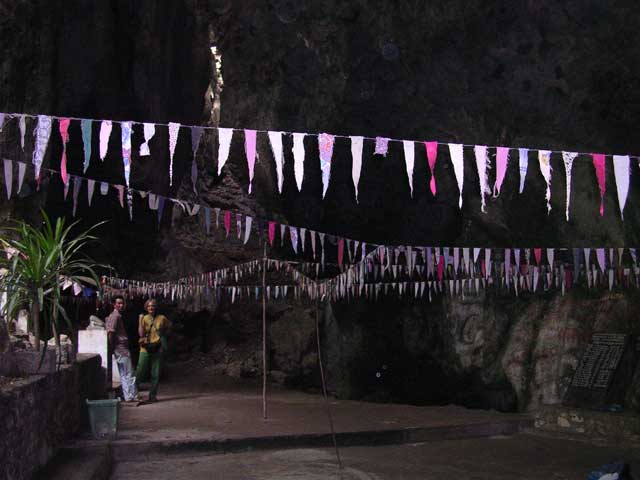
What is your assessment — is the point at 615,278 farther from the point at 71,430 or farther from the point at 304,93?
the point at 71,430

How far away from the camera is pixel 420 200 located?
46.5 feet

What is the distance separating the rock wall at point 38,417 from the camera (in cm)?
408

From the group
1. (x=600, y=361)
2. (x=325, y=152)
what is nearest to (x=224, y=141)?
(x=325, y=152)

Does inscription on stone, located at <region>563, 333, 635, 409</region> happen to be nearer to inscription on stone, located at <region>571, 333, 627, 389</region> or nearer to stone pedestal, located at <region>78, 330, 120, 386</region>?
inscription on stone, located at <region>571, 333, 627, 389</region>

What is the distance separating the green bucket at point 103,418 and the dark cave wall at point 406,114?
19.2 ft

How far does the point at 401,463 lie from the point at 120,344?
5.19m

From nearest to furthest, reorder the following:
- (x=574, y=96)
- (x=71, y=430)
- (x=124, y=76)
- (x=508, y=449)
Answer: (x=71, y=430), (x=508, y=449), (x=574, y=96), (x=124, y=76)

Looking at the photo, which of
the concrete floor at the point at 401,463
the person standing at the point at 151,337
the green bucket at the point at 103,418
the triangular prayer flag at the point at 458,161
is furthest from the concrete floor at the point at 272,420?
the triangular prayer flag at the point at 458,161

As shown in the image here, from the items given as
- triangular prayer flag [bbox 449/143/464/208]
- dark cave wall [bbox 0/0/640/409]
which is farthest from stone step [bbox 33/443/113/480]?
dark cave wall [bbox 0/0/640/409]

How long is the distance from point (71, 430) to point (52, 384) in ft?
4.44

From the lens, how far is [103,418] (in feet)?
23.7

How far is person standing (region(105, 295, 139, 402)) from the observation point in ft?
34.8

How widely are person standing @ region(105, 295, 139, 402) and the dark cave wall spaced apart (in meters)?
2.99

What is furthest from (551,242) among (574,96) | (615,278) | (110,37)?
(110,37)
